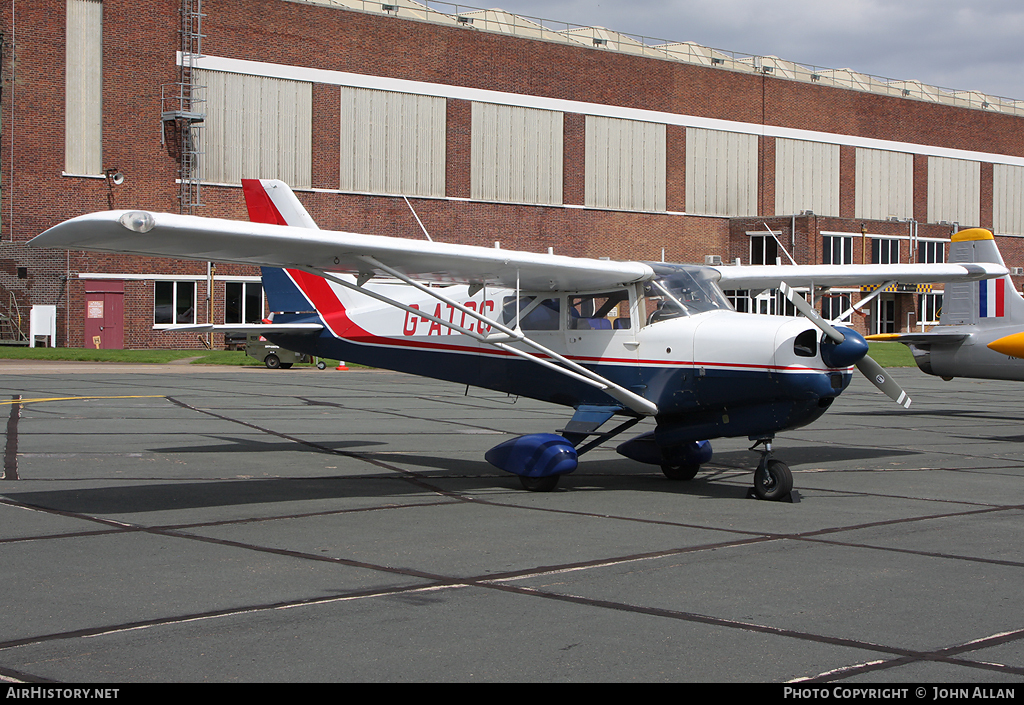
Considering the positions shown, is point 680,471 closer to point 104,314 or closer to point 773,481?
point 773,481

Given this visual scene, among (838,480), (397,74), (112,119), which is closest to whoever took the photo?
(838,480)

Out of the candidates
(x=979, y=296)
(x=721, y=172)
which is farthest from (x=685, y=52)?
(x=979, y=296)

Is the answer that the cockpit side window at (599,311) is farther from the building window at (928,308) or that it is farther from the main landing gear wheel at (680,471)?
the building window at (928,308)

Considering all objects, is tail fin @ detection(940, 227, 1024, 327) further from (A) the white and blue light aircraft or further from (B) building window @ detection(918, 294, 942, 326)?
(B) building window @ detection(918, 294, 942, 326)

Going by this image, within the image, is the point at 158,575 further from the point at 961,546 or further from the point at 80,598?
the point at 961,546

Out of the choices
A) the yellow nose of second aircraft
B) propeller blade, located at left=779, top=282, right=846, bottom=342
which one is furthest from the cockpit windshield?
the yellow nose of second aircraft

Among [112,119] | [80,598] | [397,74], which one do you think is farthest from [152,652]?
[397,74]

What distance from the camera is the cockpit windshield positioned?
10955 mm

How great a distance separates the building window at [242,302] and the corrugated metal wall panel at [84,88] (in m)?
7.35

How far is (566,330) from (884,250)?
165 ft

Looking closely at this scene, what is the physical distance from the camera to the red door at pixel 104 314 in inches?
1662

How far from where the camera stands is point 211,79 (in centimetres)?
4331

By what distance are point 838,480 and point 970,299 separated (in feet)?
34.9

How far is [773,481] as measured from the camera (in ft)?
32.5
